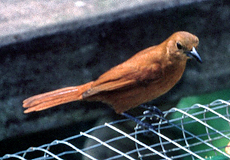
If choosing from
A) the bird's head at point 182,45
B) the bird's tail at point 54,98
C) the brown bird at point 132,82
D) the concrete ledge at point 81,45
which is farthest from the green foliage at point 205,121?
the bird's tail at point 54,98

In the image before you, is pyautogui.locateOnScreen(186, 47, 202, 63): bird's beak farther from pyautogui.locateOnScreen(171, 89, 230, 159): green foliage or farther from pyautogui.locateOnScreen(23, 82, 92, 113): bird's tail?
pyautogui.locateOnScreen(23, 82, 92, 113): bird's tail

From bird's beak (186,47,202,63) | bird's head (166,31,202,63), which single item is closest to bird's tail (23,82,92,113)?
bird's head (166,31,202,63)

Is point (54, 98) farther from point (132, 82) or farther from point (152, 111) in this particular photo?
point (152, 111)

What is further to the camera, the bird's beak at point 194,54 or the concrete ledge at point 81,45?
the concrete ledge at point 81,45

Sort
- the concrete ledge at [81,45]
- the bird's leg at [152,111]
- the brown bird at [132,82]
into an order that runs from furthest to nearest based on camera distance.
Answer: the bird's leg at [152,111]
the brown bird at [132,82]
the concrete ledge at [81,45]

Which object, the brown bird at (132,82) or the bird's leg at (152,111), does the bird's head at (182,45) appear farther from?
the bird's leg at (152,111)

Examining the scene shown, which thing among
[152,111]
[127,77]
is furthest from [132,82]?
[152,111]

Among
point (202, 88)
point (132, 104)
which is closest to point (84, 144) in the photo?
point (132, 104)

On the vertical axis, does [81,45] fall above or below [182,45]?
above
